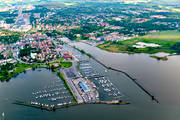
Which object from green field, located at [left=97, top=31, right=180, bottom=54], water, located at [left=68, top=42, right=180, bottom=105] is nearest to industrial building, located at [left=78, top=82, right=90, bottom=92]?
water, located at [left=68, top=42, right=180, bottom=105]

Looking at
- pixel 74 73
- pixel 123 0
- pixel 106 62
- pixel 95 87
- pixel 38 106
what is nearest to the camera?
pixel 38 106

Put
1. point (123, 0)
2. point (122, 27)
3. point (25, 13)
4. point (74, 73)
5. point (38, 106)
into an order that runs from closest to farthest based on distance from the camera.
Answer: point (38, 106) → point (74, 73) → point (122, 27) → point (25, 13) → point (123, 0)

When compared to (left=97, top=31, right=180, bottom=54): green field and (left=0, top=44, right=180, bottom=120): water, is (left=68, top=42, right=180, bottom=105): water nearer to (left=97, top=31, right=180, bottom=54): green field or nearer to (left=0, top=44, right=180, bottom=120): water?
(left=0, top=44, right=180, bottom=120): water

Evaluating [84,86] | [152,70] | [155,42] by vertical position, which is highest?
[155,42]

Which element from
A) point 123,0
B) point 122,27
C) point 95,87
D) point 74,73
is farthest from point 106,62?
point 123,0

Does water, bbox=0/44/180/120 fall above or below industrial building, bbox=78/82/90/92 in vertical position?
below

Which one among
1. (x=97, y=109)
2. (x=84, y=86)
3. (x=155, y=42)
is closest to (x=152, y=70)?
(x=84, y=86)

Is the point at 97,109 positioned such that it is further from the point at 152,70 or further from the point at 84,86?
the point at 152,70

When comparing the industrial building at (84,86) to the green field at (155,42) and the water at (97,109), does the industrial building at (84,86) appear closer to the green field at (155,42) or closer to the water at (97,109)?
the water at (97,109)

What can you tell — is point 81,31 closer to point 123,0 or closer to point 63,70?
point 63,70
